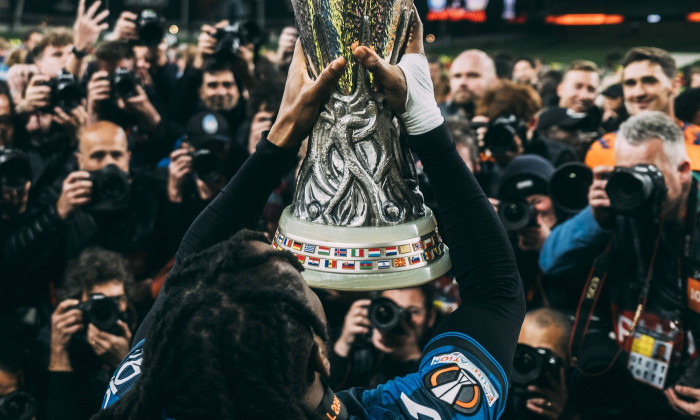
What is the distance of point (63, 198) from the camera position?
2.96 metres

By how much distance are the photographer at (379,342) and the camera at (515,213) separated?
443 mm

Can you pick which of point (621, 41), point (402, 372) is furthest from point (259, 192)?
point (621, 41)

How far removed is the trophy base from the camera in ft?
4.50

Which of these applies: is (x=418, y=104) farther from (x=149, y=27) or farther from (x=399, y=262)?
(x=149, y=27)

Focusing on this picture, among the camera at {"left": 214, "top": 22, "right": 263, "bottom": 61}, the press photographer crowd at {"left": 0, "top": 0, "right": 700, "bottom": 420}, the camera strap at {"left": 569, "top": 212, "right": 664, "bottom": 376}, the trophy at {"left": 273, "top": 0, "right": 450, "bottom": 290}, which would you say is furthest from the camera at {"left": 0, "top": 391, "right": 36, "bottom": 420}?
the camera at {"left": 214, "top": 22, "right": 263, "bottom": 61}

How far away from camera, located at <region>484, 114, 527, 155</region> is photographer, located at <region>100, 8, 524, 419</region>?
213 centimetres

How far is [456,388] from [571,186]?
1885mm

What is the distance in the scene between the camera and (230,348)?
107cm

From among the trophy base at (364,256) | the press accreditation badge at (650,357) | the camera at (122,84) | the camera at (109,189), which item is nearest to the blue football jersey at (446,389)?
the trophy base at (364,256)

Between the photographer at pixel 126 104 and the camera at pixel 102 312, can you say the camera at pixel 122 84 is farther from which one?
the camera at pixel 102 312

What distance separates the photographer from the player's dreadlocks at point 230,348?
1063 mm

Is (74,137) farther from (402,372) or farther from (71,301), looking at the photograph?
(402,372)

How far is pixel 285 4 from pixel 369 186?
2205 cm

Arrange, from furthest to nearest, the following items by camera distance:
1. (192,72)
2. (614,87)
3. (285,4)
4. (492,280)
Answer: (285,4), (614,87), (192,72), (492,280)
